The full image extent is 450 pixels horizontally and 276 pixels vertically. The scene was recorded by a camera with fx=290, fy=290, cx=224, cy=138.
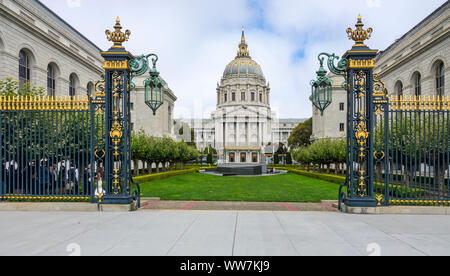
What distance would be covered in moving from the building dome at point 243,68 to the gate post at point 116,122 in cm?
10286

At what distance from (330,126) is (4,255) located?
49.6m

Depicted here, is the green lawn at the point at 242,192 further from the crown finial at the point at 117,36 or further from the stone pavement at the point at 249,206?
the crown finial at the point at 117,36

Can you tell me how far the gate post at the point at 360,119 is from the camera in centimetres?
859

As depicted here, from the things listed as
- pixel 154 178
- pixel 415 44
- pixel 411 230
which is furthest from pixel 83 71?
pixel 415 44

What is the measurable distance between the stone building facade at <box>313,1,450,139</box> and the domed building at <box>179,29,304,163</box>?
54617 mm

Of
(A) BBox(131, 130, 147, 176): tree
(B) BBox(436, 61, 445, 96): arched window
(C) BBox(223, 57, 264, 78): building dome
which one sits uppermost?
(C) BBox(223, 57, 264, 78): building dome

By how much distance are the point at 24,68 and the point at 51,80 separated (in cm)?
353

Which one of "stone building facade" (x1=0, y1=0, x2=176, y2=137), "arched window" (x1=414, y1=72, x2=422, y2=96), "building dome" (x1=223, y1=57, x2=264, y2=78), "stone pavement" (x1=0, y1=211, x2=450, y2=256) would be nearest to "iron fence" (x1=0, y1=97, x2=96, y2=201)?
"stone pavement" (x1=0, y1=211, x2=450, y2=256)

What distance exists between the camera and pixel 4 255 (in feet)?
15.8

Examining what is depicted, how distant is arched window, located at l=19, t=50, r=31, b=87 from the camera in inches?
904

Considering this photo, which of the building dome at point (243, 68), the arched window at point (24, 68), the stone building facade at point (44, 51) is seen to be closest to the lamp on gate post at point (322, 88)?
the stone building facade at point (44, 51)

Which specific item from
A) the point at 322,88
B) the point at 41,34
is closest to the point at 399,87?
the point at 322,88

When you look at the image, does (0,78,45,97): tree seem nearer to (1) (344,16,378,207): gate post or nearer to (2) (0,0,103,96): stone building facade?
(2) (0,0,103,96): stone building facade

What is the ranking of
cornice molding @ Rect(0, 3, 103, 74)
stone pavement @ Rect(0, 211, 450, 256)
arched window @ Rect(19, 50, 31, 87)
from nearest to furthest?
1. stone pavement @ Rect(0, 211, 450, 256)
2. cornice molding @ Rect(0, 3, 103, 74)
3. arched window @ Rect(19, 50, 31, 87)
